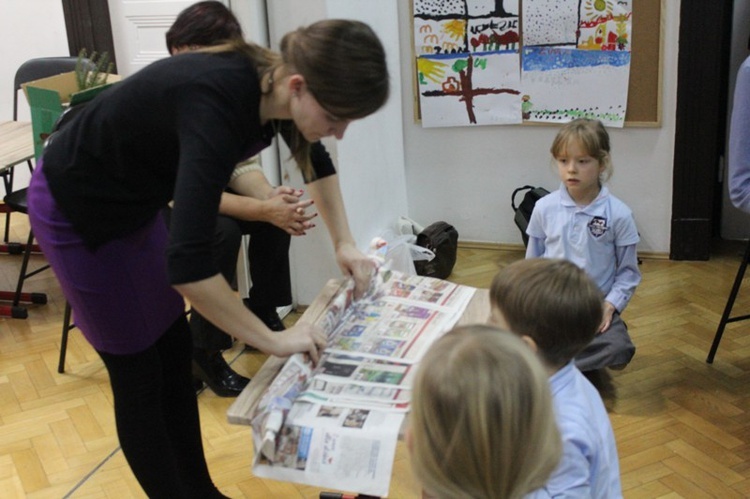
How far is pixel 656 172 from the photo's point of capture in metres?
3.68

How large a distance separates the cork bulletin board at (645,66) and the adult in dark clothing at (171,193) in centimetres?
211

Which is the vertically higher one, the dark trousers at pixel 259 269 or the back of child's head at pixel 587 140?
the back of child's head at pixel 587 140

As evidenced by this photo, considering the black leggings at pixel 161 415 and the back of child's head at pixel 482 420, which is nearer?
the back of child's head at pixel 482 420

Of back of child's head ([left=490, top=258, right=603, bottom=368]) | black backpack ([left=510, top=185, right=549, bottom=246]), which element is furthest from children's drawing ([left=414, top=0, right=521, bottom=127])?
back of child's head ([left=490, top=258, right=603, bottom=368])

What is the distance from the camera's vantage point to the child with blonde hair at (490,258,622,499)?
4.72ft

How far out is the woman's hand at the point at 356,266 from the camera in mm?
1868

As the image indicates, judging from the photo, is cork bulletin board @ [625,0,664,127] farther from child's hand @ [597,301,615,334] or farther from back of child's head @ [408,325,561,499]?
back of child's head @ [408,325,561,499]


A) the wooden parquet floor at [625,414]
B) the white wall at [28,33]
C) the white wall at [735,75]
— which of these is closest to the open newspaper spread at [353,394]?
the wooden parquet floor at [625,414]

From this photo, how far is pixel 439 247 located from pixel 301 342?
2096 mm

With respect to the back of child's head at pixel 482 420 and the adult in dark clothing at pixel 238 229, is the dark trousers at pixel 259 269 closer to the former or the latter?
the adult in dark clothing at pixel 238 229

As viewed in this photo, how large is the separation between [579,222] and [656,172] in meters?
1.14

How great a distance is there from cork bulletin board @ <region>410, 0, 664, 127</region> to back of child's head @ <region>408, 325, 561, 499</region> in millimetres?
2771

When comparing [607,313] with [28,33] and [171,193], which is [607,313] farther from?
[28,33]

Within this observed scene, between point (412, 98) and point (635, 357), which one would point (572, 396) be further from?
point (412, 98)
